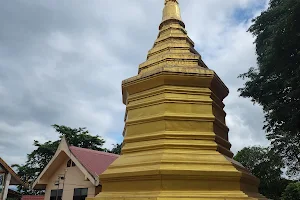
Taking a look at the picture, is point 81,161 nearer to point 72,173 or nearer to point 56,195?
point 72,173

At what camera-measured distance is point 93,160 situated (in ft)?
35.7

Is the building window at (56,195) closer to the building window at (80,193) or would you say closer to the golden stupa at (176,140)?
the building window at (80,193)

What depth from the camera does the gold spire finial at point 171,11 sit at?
749cm

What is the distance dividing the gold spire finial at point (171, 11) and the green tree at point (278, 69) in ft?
12.6

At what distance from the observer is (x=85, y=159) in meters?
10.6

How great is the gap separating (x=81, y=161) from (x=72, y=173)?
1.14m

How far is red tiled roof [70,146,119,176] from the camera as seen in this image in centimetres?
1012

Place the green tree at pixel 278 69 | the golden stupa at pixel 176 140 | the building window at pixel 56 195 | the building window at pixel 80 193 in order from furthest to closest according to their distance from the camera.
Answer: the building window at pixel 56 195
the building window at pixel 80 193
the green tree at pixel 278 69
the golden stupa at pixel 176 140

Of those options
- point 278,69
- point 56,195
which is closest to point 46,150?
point 56,195

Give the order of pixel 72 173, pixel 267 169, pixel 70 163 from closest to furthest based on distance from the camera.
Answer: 1. pixel 72 173
2. pixel 70 163
3. pixel 267 169

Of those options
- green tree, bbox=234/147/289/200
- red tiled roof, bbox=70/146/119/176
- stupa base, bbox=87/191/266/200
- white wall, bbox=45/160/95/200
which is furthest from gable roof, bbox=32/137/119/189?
green tree, bbox=234/147/289/200

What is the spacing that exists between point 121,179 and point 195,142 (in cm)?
141

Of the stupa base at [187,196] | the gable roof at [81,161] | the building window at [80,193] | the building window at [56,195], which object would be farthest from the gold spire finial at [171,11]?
the building window at [56,195]

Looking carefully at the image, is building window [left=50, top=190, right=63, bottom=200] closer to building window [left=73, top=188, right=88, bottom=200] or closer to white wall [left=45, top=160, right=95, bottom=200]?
white wall [left=45, top=160, right=95, bottom=200]
